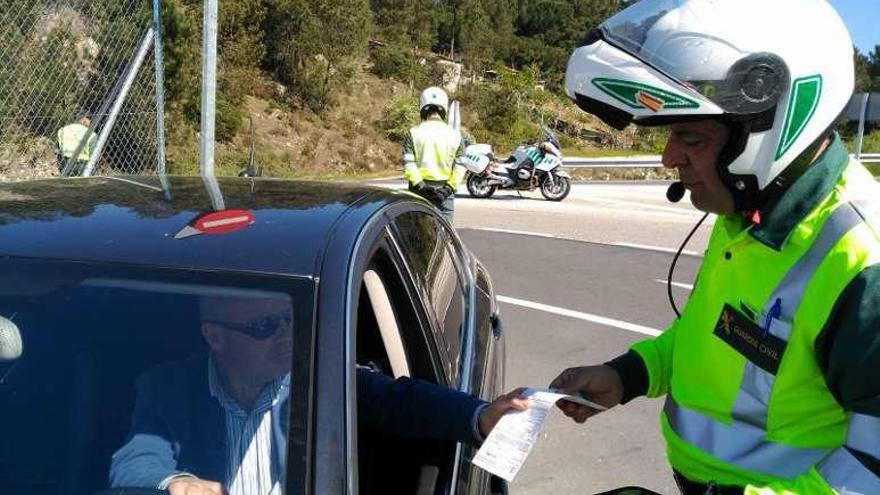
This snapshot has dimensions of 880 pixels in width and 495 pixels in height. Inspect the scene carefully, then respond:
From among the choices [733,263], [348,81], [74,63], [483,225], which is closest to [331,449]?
[733,263]

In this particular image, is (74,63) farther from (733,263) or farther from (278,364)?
(733,263)

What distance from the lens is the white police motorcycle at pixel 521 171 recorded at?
14930mm

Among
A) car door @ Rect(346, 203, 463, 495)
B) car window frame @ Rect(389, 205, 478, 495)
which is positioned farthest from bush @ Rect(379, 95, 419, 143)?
car door @ Rect(346, 203, 463, 495)

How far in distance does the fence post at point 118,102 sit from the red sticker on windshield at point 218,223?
3711mm

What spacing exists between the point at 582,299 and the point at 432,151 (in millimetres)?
2213

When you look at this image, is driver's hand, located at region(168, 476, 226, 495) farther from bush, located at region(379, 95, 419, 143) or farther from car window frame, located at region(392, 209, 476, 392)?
bush, located at region(379, 95, 419, 143)

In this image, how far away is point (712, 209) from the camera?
5.45ft

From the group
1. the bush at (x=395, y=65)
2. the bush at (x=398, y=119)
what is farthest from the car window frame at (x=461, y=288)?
the bush at (x=395, y=65)

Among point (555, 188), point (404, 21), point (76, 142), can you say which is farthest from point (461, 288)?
point (404, 21)

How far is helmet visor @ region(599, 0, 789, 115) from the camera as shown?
5.04ft

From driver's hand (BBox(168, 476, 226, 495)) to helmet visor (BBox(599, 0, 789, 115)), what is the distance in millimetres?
1202

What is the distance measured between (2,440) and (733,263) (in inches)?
60.7

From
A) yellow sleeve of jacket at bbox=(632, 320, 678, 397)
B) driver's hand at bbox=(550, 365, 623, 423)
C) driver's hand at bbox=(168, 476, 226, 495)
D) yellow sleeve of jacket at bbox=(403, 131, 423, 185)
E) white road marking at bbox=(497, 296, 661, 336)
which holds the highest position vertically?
yellow sleeve of jacket at bbox=(632, 320, 678, 397)

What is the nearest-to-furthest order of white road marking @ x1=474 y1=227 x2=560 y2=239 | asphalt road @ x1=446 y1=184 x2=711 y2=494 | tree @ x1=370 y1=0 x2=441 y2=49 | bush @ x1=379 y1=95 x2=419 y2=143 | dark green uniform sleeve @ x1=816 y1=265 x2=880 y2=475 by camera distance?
dark green uniform sleeve @ x1=816 y1=265 x2=880 y2=475, asphalt road @ x1=446 y1=184 x2=711 y2=494, white road marking @ x1=474 y1=227 x2=560 y2=239, bush @ x1=379 y1=95 x2=419 y2=143, tree @ x1=370 y1=0 x2=441 y2=49
